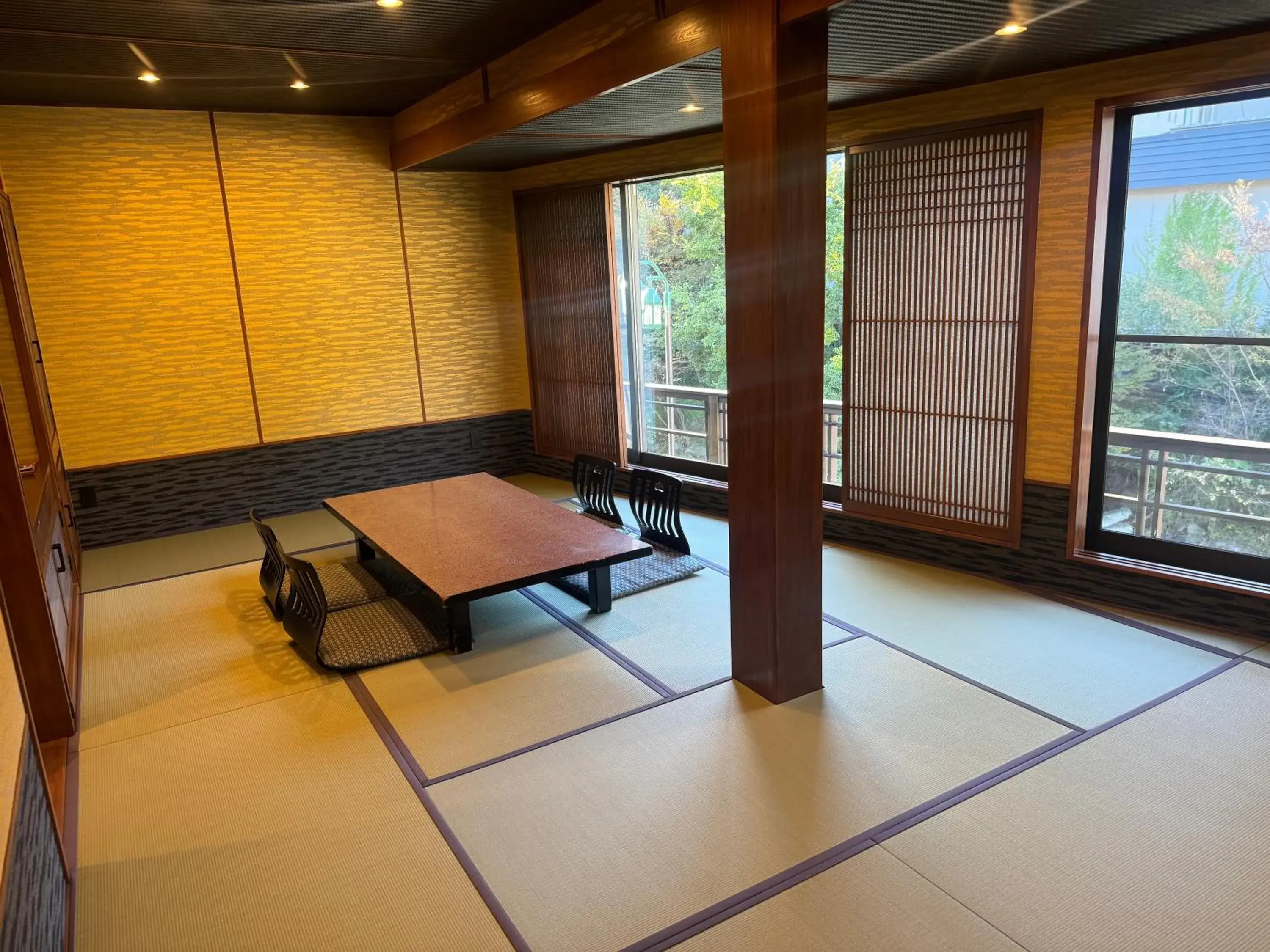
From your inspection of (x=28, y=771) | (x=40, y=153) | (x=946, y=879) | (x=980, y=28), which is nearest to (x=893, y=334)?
(x=980, y=28)

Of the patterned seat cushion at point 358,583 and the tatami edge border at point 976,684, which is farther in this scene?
the patterned seat cushion at point 358,583

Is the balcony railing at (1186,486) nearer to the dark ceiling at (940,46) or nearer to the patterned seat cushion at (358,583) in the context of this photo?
the dark ceiling at (940,46)

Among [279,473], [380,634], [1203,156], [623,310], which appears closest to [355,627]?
Result: [380,634]

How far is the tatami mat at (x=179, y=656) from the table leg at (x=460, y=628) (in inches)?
23.1

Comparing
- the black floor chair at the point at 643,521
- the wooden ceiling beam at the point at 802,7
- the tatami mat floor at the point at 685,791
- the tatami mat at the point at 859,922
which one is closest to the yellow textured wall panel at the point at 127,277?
the tatami mat floor at the point at 685,791

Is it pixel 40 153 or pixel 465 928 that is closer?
pixel 465 928

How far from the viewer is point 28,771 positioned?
Answer: 2217mm

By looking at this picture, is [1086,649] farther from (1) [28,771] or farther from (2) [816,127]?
(1) [28,771]

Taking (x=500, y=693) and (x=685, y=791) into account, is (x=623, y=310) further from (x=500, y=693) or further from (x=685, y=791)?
(x=685, y=791)

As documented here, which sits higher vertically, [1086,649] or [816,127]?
[816,127]

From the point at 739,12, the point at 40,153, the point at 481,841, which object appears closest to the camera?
the point at 481,841

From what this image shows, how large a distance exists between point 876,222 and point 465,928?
403cm

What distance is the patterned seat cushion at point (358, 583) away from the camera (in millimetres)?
4570

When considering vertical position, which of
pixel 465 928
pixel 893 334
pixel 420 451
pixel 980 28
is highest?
pixel 980 28
